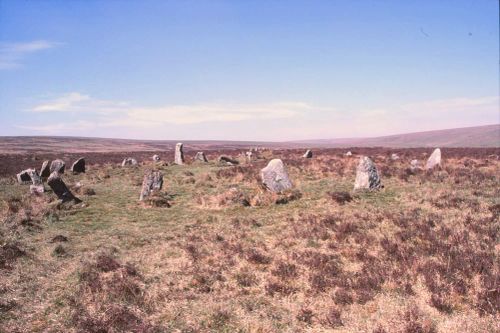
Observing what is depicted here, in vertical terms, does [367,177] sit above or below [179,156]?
below

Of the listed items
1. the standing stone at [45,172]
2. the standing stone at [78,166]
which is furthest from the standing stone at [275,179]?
the standing stone at [78,166]

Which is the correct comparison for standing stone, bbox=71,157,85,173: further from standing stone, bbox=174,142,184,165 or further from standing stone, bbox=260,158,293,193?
standing stone, bbox=260,158,293,193

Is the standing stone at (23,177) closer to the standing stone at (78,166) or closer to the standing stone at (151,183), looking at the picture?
the standing stone at (78,166)

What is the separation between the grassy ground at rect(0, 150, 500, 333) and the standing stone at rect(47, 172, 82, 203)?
64 centimetres

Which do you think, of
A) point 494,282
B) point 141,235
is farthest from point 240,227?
point 494,282

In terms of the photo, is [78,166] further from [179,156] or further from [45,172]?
[179,156]

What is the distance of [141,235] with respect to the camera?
13500 millimetres

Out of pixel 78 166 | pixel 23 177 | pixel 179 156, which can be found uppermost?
pixel 179 156

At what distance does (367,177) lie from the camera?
19484 millimetres

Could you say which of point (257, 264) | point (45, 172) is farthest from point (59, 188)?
point (45, 172)

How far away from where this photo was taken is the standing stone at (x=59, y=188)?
59.3 feet

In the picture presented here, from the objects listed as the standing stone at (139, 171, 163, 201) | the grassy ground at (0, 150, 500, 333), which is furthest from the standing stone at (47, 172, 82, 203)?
the standing stone at (139, 171, 163, 201)

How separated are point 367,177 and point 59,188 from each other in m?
14.8

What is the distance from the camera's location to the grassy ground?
297 inches
